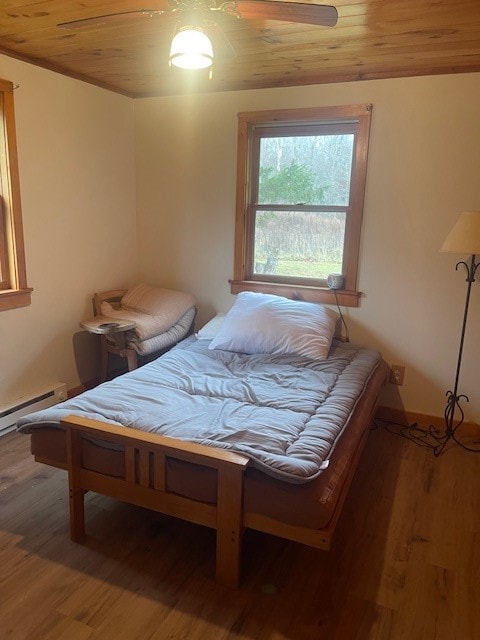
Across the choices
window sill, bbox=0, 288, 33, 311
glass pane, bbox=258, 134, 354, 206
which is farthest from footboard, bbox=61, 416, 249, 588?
glass pane, bbox=258, 134, 354, 206

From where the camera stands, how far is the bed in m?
1.65

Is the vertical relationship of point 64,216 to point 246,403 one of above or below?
above

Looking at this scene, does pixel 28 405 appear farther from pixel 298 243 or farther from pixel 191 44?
pixel 191 44

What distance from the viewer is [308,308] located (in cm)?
318

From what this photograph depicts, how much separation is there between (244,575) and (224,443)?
531mm

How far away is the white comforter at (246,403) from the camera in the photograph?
1.80 meters

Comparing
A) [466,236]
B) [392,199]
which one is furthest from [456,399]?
[392,199]

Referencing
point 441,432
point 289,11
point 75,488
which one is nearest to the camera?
point 289,11

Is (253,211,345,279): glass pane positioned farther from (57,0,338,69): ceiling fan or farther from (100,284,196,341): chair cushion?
(57,0,338,69): ceiling fan

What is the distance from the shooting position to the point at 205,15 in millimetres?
1760

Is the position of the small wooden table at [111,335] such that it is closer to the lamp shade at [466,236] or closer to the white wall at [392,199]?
the white wall at [392,199]

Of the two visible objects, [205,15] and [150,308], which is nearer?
[205,15]

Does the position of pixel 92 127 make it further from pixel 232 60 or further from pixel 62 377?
pixel 62 377

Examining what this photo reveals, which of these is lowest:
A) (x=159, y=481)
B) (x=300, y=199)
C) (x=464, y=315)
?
(x=159, y=481)
